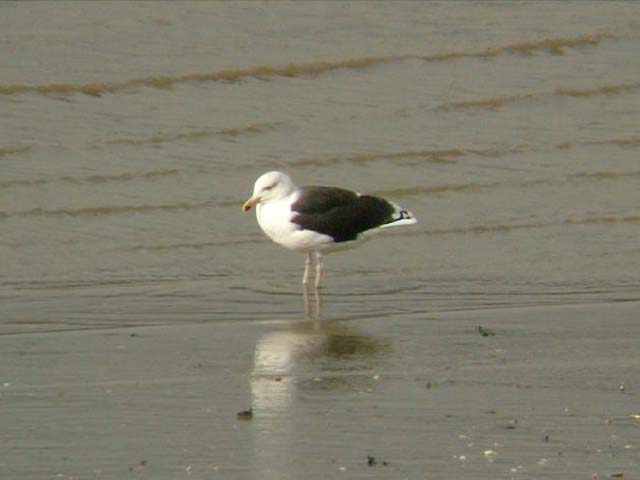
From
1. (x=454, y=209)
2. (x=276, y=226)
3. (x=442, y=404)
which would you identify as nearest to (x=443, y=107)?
(x=454, y=209)

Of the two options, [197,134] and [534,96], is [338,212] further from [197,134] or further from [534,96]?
[534,96]

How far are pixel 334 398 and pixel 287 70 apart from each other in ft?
28.0

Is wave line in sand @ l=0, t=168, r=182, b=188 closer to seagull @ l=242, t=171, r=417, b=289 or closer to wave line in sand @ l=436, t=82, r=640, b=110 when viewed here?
seagull @ l=242, t=171, r=417, b=289

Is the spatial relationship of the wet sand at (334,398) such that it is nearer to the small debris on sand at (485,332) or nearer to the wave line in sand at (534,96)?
the small debris on sand at (485,332)

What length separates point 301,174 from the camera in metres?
12.8

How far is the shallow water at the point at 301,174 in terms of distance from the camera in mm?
8125

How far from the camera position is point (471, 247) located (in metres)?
10.8

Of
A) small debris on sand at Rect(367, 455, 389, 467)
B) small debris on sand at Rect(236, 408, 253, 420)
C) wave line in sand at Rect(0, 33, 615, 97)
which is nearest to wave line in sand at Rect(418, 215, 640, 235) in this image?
wave line in sand at Rect(0, 33, 615, 97)

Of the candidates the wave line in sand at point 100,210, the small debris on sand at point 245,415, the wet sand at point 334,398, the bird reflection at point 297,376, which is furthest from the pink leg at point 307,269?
the small debris on sand at point 245,415

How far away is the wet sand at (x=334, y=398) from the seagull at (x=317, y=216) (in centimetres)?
145

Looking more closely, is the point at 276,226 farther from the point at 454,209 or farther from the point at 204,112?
the point at 204,112

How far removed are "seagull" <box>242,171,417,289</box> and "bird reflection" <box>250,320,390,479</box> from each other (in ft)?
5.08

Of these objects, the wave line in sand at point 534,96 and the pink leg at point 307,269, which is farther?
the wave line in sand at point 534,96

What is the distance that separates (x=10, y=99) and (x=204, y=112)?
1.52 meters
